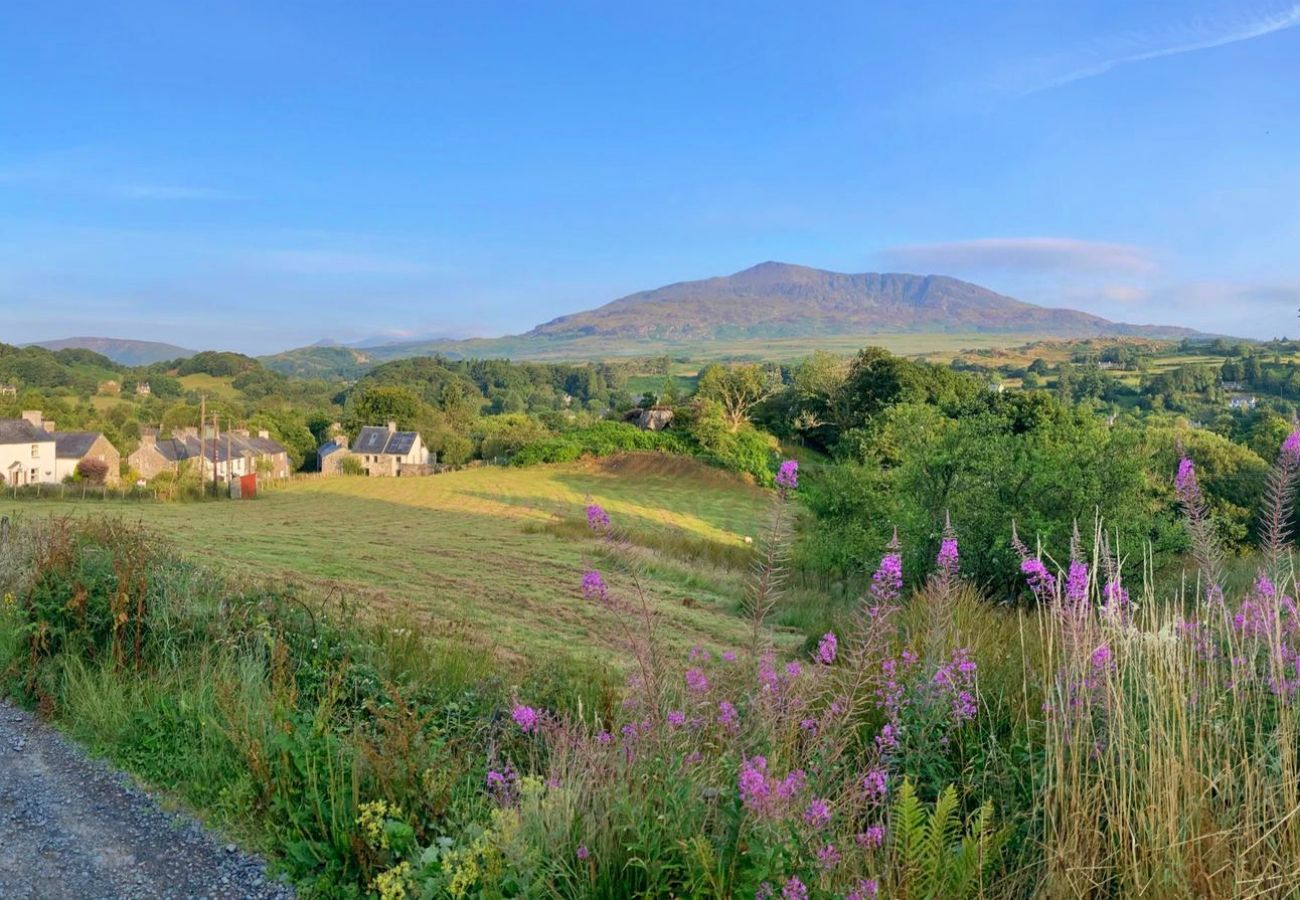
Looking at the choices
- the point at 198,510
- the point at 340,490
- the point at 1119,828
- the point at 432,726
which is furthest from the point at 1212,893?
the point at 340,490

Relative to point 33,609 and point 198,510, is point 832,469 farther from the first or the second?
point 198,510

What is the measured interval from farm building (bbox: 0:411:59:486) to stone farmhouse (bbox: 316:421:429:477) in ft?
65.2

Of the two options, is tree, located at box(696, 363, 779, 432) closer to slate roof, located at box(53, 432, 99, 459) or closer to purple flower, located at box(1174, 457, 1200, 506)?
slate roof, located at box(53, 432, 99, 459)

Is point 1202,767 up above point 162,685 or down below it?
above

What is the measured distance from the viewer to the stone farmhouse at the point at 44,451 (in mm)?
56344

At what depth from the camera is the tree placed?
70.5 m

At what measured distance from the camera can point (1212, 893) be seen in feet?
8.35

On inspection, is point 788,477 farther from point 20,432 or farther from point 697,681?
point 20,432

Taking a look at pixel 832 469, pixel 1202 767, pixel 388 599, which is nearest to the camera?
pixel 1202 767

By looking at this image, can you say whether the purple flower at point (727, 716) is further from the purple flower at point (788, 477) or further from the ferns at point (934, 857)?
the purple flower at point (788, 477)

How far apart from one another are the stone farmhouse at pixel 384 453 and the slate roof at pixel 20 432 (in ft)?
67.2

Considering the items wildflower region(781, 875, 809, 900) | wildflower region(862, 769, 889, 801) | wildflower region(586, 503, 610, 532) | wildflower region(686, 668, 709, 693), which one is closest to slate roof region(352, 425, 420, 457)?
wildflower region(686, 668, 709, 693)

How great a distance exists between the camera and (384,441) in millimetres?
74188

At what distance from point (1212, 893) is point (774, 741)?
1446mm
